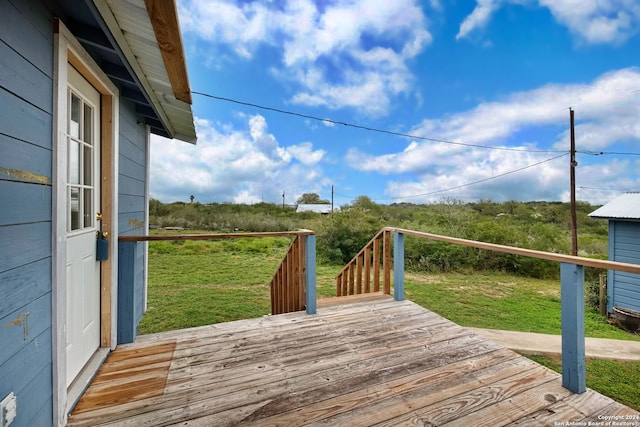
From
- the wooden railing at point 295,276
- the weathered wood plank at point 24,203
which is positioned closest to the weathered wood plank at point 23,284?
the weathered wood plank at point 24,203

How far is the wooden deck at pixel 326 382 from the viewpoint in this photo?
4.91 feet

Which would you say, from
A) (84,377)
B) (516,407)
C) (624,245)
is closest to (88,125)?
(84,377)

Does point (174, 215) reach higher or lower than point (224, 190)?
lower

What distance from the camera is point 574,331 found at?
1709mm

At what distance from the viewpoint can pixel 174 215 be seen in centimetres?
1354

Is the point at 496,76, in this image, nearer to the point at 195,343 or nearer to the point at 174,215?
the point at 195,343

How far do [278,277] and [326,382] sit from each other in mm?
1839

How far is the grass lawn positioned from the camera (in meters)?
3.63

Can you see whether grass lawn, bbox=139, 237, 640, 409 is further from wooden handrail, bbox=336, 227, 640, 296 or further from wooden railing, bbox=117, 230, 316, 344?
wooden handrail, bbox=336, 227, 640, 296

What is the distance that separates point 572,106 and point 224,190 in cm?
1549

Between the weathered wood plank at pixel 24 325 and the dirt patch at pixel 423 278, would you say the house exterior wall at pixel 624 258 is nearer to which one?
the dirt patch at pixel 423 278

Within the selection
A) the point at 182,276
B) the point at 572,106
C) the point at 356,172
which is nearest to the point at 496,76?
the point at 572,106

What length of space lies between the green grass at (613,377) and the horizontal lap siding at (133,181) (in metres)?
4.52

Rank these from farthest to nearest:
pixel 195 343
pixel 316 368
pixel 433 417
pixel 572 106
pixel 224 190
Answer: pixel 224 190, pixel 572 106, pixel 195 343, pixel 316 368, pixel 433 417
